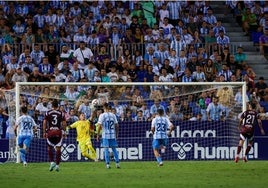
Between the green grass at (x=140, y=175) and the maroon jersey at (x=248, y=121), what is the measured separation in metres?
1.08

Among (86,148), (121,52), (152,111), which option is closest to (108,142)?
(86,148)

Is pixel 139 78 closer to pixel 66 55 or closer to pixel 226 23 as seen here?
pixel 66 55

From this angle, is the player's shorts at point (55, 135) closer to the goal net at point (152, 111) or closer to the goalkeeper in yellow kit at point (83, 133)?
Answer: the goalkeeper in yellow kit at point (83, 133)

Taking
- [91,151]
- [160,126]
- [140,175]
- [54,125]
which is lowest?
[140,175]

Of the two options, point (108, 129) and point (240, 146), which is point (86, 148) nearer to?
point (108, 129)

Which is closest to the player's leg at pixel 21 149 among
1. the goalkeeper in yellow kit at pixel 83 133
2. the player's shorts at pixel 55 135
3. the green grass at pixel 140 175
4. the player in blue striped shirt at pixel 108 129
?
the green grass at pixel 140 175

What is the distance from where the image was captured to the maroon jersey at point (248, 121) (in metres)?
32.3

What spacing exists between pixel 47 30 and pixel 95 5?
8.73ft

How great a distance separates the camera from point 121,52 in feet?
126

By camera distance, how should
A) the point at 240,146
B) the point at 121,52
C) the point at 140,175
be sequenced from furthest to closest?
1. the point at 121,52
2. the point at 240,146
3. the point at 140,175

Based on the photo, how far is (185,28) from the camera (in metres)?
40.4

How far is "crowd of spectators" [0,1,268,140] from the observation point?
3462cm

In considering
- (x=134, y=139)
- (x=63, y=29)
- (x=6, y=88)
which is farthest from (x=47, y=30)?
(x=134, y=139)

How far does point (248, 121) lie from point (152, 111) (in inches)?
149
